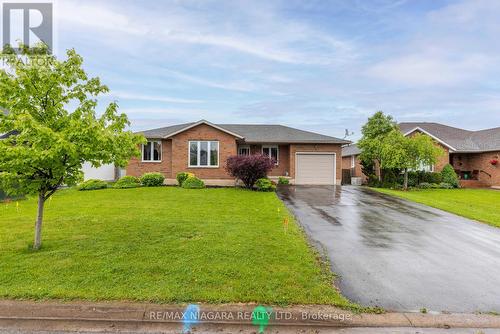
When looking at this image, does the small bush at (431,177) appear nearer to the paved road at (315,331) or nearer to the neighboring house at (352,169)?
the neighboring house at (352,169)

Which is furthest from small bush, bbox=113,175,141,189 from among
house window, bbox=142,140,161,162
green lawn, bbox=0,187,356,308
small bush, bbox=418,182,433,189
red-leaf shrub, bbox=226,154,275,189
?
small bush, bbox=418,182,433,189

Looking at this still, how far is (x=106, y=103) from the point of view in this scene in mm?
6797

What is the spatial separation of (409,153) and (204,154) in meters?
14.8

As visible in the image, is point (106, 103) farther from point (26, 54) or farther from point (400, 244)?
point (400, 244)

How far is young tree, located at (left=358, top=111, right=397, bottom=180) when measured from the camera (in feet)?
80.5

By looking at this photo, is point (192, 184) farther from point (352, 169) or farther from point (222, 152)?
point (352, 169)

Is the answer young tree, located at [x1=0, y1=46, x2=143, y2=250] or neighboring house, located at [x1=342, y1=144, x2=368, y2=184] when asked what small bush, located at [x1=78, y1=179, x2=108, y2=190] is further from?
neighboring house, located at [x1=342, y1=144, x2=368, y2=184]

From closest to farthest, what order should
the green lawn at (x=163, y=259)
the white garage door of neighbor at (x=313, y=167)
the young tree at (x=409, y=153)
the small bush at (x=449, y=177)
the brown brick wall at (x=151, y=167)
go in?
the green lawn at (x=163, y=259) → the young tree at (x=409, y=153) → the brown brick wall at (x=151, y=167) → the white garage door of neighbor at (x=313, y=167) → the small bush at (x=449, y=177)

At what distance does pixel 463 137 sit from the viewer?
2923cm

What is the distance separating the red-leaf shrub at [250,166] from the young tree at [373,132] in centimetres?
1052

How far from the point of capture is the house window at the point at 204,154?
21.0 meters

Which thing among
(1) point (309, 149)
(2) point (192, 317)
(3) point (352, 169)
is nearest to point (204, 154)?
(1) point (309, 149)

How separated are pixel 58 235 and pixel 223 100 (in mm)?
25579

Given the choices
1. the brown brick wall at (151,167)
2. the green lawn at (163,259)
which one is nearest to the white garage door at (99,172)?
the brown brick wall at (151,167)
